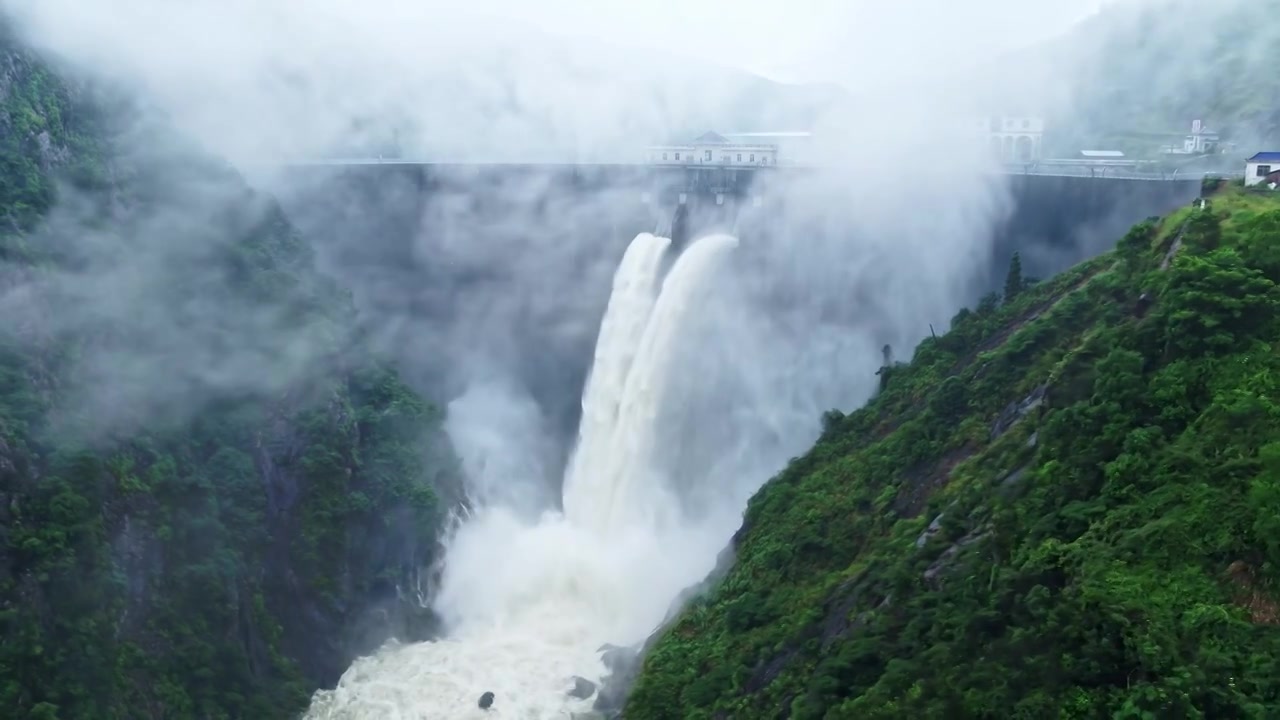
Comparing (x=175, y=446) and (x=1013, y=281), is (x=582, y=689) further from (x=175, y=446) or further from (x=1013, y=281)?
(x=1013, y=281)

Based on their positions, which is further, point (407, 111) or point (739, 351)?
point (407, 111)

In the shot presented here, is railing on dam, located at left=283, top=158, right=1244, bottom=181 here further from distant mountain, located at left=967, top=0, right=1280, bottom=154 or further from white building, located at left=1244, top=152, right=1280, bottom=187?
distant mountain, located at left=967, top=0, right=1280, bottom=154

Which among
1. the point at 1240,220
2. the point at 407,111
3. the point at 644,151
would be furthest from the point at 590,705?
the point at 407,111

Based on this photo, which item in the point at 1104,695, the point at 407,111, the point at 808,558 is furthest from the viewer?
the point at 407,111

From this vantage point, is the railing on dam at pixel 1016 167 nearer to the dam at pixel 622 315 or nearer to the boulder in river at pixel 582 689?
the dam at pixel 622 315

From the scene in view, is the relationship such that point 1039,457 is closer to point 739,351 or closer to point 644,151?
point 739,351
